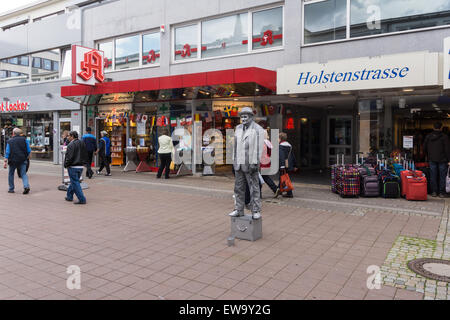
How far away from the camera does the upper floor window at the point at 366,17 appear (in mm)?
10117

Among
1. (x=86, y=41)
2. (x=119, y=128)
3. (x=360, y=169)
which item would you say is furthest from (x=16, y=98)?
(x=360, y=169)

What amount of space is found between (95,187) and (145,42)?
23.9 feet

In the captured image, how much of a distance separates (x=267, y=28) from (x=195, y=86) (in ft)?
10.8

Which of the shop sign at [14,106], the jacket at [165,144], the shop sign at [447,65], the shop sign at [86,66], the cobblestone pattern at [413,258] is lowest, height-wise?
the cobblestone pattern at [413,258]

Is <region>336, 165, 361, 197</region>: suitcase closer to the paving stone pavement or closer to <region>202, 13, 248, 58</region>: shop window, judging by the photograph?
the paving stone pavement

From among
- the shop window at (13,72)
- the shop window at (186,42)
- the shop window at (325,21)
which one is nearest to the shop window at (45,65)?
the shop window at (13,72)

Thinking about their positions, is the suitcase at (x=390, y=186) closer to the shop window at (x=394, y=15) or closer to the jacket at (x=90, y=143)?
the shop window at (x=394, y=15)

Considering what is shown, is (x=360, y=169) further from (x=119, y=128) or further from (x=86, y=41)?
(x=86, y=41)

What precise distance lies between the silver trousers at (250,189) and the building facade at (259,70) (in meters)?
4.84

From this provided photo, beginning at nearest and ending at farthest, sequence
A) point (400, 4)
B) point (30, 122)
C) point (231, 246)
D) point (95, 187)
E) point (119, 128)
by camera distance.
→ point (231, 246), point (400, 4), point (95, 187), point (119, 128), point (30, 122)

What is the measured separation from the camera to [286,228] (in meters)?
6.78

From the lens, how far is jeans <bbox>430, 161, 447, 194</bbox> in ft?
31.6

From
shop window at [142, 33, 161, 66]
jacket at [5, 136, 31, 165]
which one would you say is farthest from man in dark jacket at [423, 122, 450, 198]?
jacket at [5, 136, 31, 165]

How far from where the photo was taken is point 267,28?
42.2 feet
